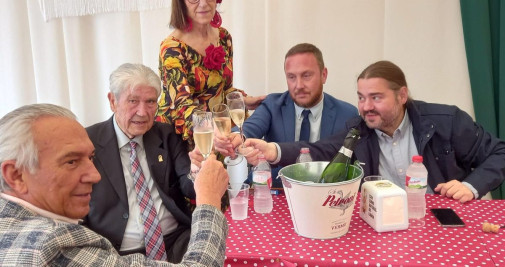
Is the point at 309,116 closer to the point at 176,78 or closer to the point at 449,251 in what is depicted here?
the point at 176,78

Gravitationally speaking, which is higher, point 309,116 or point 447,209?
point 309,116

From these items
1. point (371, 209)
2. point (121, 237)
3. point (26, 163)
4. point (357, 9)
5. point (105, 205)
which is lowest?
point (121, 237)

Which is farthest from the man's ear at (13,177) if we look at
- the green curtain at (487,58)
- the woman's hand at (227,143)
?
the green curtain at (487,58)

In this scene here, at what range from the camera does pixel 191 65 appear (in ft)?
7.77

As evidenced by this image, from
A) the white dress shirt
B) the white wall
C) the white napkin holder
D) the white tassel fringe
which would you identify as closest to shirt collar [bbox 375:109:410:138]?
the white napkin holder

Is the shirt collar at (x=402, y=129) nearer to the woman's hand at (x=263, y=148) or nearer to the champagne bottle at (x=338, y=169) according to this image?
the woman's hand at (x=263, y=148)

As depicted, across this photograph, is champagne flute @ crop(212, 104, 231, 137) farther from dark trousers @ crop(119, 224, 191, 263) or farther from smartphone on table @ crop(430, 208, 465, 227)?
smartphone on table @ crop(430, 208, 465, 227)

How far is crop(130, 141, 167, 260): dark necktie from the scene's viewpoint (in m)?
2.00

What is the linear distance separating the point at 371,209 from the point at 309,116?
1035mm

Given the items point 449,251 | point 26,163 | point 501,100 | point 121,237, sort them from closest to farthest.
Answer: point 26,163
point 449,251
point 121,237
point 501,100

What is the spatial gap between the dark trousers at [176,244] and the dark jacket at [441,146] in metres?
0.55

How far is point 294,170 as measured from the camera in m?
1.56

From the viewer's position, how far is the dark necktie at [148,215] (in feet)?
6.56

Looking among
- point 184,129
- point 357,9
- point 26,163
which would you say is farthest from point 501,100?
point 26,163
